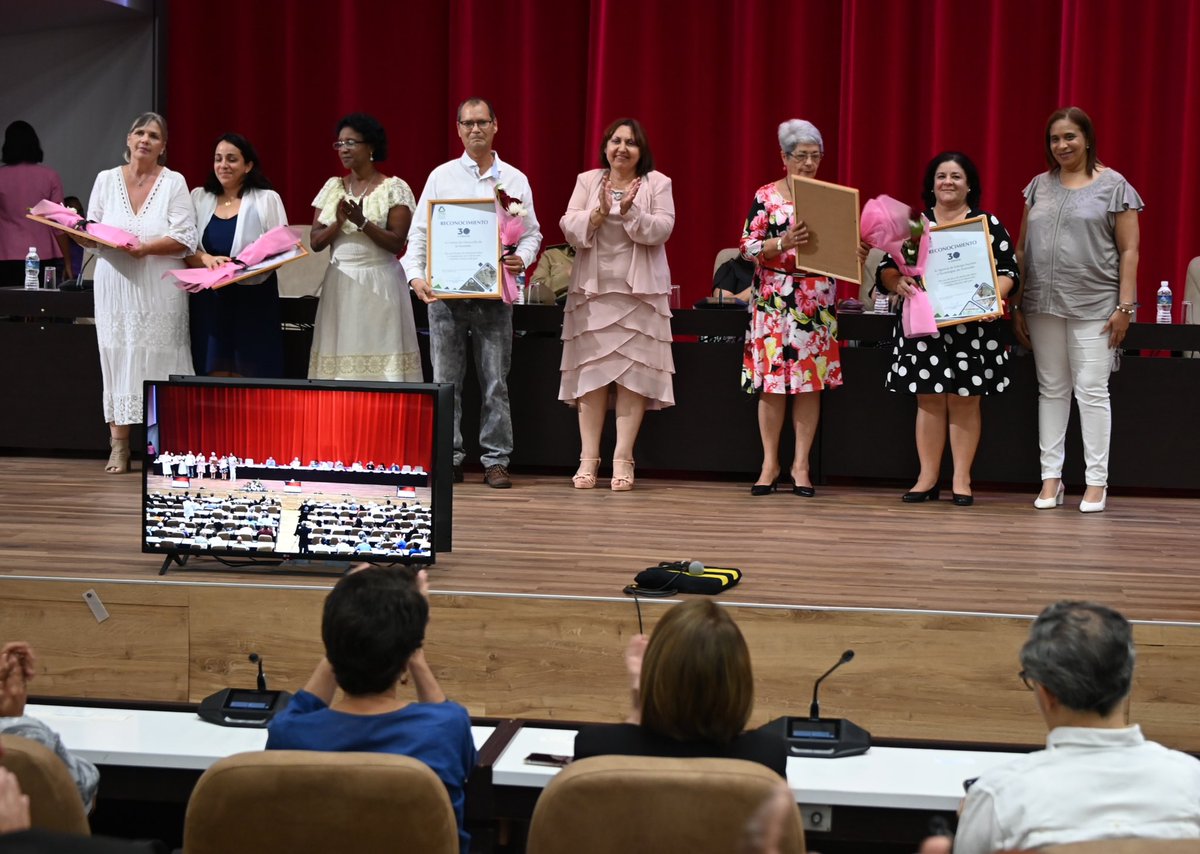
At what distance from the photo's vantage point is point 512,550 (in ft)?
14.0

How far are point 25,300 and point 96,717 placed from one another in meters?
3.89

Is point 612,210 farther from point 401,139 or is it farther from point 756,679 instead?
point 401,139

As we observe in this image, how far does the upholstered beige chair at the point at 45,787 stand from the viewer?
6.14ft

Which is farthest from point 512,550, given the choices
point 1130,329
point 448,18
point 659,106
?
point 448,18

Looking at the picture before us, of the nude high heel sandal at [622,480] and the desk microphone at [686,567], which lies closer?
the desk microphone at [686,567]

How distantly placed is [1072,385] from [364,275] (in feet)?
8.77

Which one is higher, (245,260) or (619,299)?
(245,260)

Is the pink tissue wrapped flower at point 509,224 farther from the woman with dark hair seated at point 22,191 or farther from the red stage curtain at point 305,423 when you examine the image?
the woman with dark hair seated at point 22,191

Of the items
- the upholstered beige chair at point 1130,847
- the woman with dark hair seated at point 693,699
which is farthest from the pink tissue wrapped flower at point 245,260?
the upholstered beige chair at point 1130,847

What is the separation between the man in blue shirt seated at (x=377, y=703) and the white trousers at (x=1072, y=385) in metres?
3.48

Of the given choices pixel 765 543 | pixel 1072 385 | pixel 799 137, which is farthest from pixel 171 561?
pixel 1072 385

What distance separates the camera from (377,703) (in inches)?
86.7

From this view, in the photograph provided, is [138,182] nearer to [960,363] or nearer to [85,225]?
[85,225]

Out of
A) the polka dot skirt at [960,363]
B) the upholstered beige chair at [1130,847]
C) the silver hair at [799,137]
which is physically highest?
the silver hair at [799,137]
